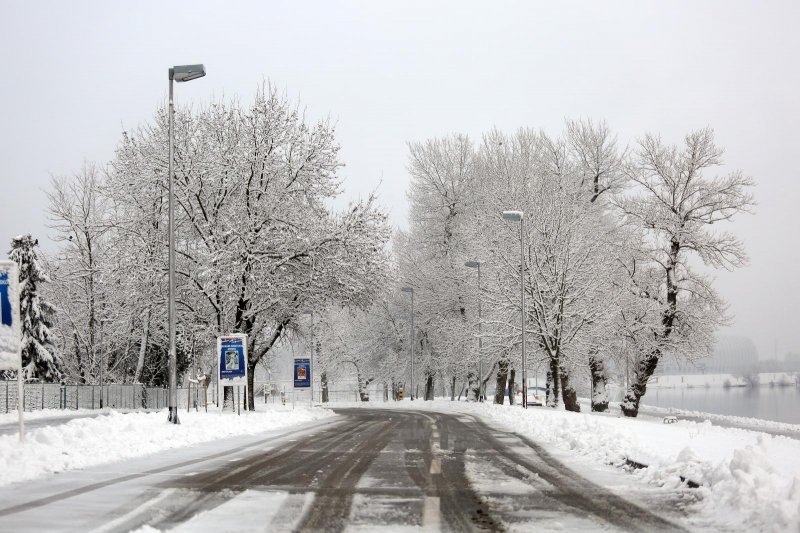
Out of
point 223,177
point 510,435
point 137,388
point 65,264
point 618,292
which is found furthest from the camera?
point 65,264

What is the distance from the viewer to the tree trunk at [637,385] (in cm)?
4000

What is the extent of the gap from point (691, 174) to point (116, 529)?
3704cm

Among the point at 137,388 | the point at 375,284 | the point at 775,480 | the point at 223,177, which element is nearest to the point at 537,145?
the point at 375,284

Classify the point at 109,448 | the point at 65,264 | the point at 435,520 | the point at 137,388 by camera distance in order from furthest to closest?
the point at 65,264 → the point at 137,388 → the point at 109,448 → the point at 435,520

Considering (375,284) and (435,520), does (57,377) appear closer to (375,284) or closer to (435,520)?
(375,284)

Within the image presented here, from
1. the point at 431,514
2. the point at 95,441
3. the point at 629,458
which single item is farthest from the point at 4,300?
the point at 629,458

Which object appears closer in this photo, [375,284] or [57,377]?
[375,284]

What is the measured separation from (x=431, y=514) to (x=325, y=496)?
1.64 m

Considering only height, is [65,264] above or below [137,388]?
above

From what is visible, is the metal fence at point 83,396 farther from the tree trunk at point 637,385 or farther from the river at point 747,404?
the river at point 747,404

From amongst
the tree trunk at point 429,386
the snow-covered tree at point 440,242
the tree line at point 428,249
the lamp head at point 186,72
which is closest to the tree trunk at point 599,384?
the tree line at point 428,249

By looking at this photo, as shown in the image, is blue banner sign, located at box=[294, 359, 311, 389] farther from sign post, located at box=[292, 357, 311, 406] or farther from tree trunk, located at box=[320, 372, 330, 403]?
tree trunk, located at box=[320, 372, 330, 403]

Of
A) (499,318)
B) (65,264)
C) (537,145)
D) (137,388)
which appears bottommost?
(137,388)

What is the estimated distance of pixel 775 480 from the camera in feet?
24.5
